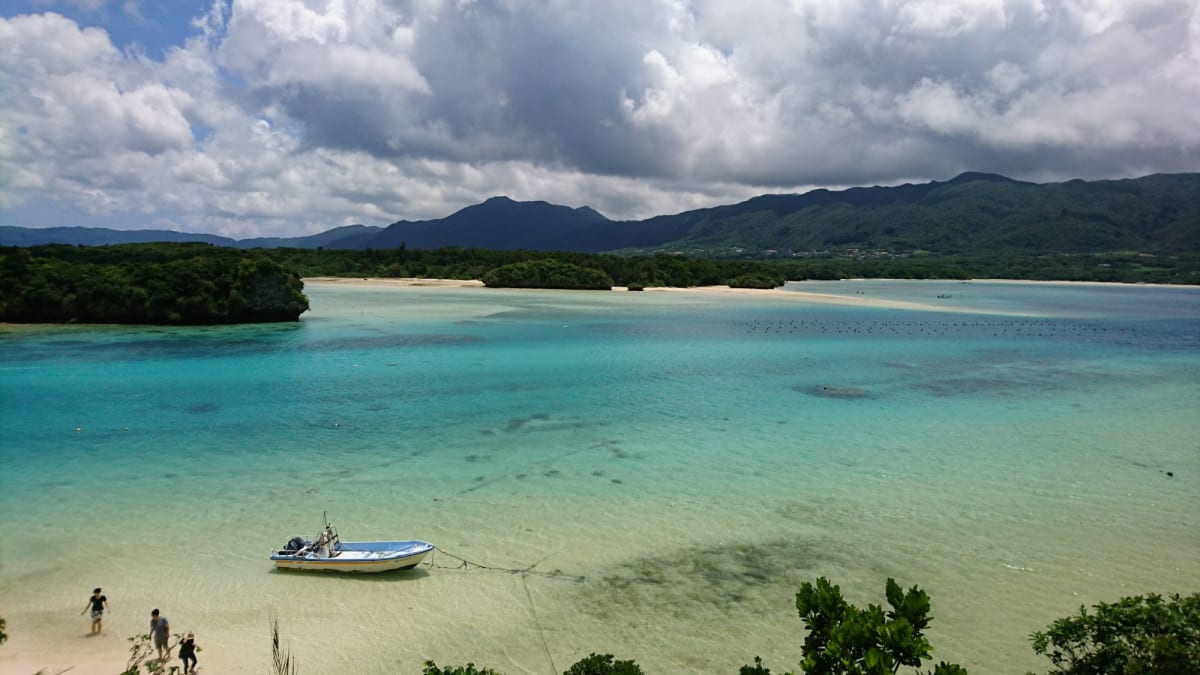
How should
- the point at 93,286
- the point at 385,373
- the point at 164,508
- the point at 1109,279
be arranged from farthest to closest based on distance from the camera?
the point at 1109,279 → the point at 93,286 → the point at 385,373 → the point at 164,508

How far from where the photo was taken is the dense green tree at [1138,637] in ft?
21.2

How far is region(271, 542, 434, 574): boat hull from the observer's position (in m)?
12.1

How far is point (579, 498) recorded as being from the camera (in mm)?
16094

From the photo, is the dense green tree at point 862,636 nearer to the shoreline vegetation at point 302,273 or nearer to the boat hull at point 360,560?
the boat hull at point 360,560

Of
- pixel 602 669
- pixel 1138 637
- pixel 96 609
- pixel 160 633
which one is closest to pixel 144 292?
pixel 96 609

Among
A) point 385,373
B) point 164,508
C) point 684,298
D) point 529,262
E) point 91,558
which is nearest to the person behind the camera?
point 91,558

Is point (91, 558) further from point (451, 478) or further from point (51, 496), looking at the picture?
point (451, 478)

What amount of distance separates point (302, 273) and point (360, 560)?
121891 millimetres

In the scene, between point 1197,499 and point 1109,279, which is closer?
point 1197,499

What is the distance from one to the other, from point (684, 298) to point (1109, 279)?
126 meters

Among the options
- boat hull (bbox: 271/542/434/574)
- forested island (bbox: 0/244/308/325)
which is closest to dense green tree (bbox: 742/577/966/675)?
boat hull (bbox: 271/542/434/574)

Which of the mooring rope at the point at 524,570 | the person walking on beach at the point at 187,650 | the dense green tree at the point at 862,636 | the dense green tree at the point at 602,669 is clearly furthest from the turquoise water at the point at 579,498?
the dense green tree at the point at 862,636

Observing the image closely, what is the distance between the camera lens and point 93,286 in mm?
52188

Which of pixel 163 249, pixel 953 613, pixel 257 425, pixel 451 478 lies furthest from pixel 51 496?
pixel 163 249
